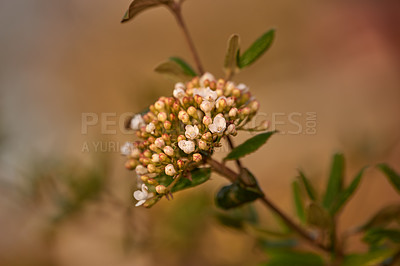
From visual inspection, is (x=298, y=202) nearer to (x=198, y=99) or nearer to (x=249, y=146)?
(x=249, y=146)

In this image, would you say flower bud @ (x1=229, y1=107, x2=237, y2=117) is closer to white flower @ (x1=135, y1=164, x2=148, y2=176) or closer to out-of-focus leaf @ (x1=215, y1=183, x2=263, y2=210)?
out-of-focus leaf @ (x1=215, y1=183, x2=263, y2=210)

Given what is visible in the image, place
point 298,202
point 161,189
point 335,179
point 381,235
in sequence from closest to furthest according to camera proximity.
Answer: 1. point 161,189
2. point 381,235
3. point 335,179
4. point 298,202

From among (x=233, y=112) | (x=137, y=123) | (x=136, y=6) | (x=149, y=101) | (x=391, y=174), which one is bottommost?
(x=391, y=174)

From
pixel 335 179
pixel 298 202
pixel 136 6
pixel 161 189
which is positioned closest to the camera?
pixel 161 189

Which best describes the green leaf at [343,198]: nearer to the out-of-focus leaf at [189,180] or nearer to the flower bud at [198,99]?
the out-of-focus leaf at [189,180]

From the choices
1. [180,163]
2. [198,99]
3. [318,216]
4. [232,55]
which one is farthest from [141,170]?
[318,216]

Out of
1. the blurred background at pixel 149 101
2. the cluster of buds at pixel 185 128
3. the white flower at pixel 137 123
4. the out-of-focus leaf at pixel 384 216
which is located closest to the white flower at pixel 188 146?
the cluster of buds at pixel 185 128

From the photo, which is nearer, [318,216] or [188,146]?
[188,146]

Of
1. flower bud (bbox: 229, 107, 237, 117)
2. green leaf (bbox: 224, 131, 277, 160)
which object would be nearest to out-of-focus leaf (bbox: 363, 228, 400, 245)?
green leaf (bbox: 224, 131, 277, 160)
